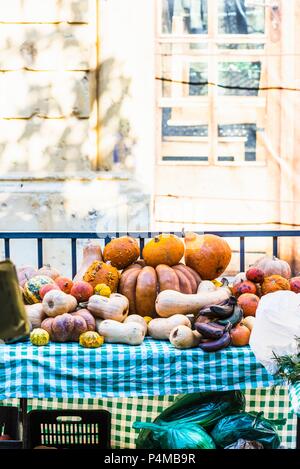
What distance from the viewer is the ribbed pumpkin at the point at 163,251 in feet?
11.9

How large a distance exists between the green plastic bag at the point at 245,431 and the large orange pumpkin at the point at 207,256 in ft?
2.19

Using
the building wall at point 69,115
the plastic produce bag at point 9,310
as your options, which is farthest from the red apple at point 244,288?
the building wall at point 69,115

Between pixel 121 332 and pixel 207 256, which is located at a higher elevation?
pixel 207 256

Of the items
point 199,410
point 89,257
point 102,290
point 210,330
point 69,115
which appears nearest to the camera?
point 210,330

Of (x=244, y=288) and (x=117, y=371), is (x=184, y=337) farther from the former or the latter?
(x=244, y=288)

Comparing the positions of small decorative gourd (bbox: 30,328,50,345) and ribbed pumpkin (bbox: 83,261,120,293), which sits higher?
ribbed pumpkin (bbox: 83,261,120,293)

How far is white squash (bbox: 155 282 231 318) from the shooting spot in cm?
340

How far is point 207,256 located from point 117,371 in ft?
2.36

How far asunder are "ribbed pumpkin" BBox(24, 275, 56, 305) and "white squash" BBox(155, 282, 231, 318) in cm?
50

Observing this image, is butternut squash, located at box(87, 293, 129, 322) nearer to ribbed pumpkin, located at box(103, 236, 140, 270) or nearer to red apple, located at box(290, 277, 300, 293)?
ribbed pumpkin, located at box(103, 236, 140, 270)

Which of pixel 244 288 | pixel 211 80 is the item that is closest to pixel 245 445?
pixel 244 288

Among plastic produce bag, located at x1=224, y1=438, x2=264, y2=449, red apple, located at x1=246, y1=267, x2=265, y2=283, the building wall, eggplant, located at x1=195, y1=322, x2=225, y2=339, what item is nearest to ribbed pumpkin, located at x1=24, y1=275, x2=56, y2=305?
eggplant, located at x1=195, y1=322, x2=225, y2=339

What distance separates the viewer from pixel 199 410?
333cm

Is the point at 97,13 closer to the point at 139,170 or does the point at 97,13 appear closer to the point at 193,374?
the point at 139,170
